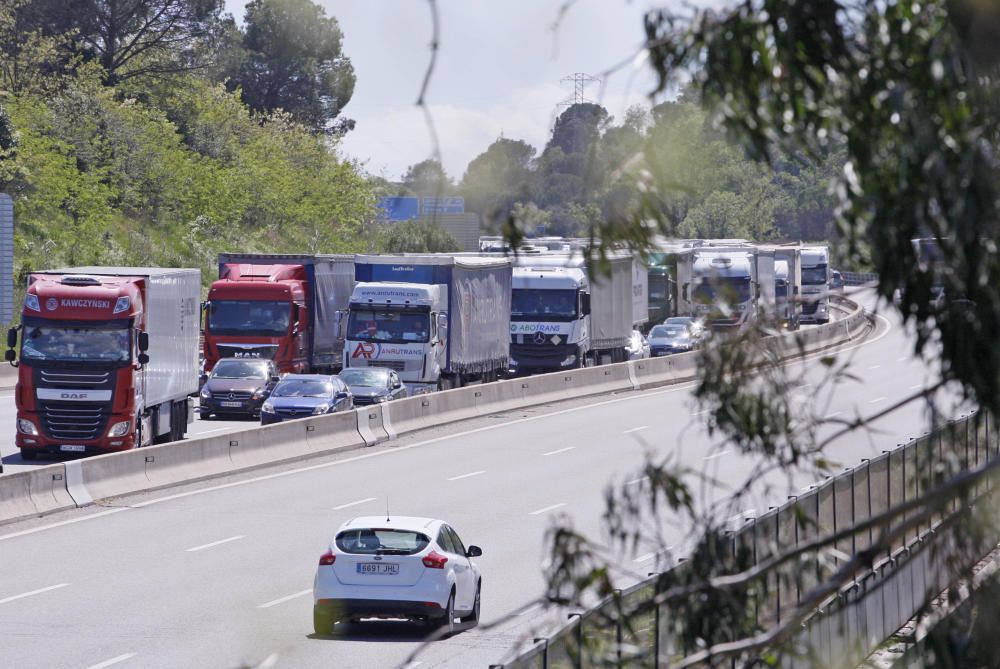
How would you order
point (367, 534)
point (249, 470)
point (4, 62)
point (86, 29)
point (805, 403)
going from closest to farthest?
point (805, 403)
point (367, 534)
point (249, 470)
point (4, 62)
point (86, 29)

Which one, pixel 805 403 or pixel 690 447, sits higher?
pixel 805 403

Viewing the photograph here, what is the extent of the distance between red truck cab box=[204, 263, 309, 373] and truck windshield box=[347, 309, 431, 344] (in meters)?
3.11

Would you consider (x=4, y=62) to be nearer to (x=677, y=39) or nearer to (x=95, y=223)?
(x=95, y=223)

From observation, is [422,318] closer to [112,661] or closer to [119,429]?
[119,429]

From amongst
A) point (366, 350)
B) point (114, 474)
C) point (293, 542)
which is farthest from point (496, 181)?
point (366, 350)

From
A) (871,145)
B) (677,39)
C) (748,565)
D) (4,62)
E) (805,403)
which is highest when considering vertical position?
(4,62)

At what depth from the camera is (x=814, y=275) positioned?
263ft

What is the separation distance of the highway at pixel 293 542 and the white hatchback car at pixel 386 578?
1.05 ft

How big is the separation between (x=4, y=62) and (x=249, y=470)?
47956 millimetres

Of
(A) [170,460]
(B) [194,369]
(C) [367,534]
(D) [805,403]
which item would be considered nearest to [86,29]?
(B) [194,369]

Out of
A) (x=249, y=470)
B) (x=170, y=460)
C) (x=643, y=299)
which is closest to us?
(x=170, y=460)

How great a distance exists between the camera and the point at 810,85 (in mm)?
8266

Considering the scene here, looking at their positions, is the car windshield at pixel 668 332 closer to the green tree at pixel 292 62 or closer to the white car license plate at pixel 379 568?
the white car license plate at pixel 379 568

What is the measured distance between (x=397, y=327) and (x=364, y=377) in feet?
7.66
